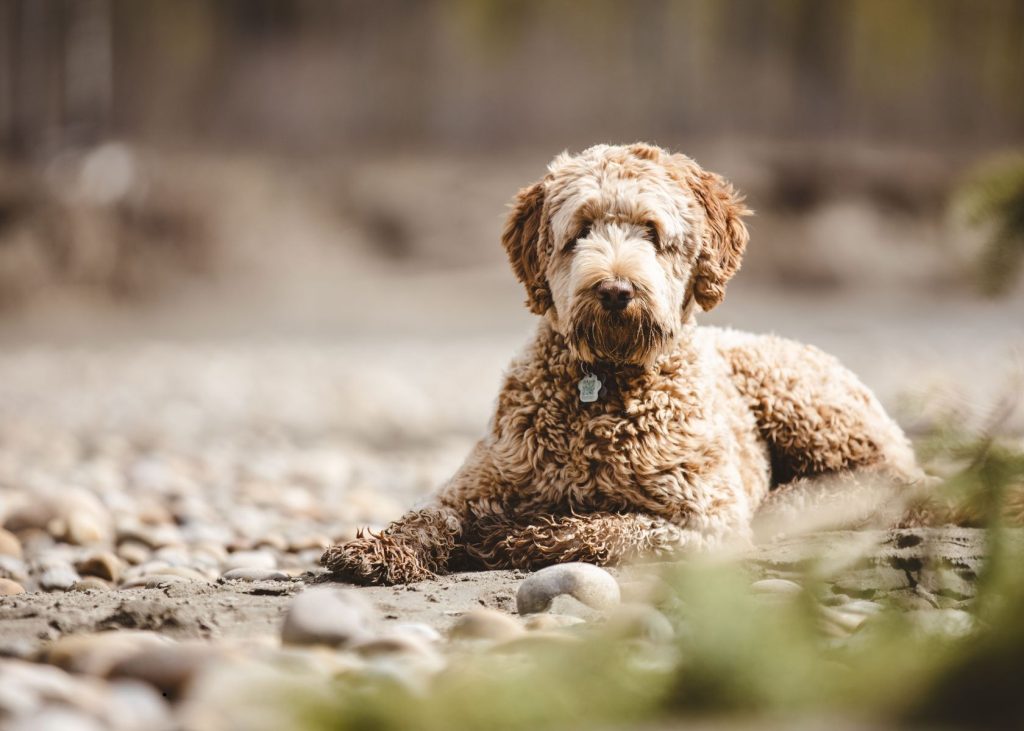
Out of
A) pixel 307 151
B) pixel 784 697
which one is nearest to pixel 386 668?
pixel 784 697

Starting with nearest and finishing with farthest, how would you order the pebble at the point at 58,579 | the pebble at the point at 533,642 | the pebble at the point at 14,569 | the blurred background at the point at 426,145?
the pebble at the point at 533,642
the pebble at the point at 58,579
the pebble at the point at 14,569
the blurred background at the point at 426,145

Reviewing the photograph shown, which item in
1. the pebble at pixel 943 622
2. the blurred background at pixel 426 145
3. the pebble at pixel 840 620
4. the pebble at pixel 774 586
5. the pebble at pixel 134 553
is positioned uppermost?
the blurred background at pixel 426 145

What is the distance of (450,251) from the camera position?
93.3 ft

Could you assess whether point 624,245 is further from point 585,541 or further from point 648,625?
point 648,625

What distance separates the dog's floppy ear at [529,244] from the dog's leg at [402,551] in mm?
1053

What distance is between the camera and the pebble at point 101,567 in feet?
17.3

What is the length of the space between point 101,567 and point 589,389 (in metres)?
2.56

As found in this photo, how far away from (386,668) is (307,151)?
2838 cm

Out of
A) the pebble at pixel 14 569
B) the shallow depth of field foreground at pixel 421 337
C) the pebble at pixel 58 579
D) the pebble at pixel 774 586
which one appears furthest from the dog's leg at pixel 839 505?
the pebble at pixel 14 569

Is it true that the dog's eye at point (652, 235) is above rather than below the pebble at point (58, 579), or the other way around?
above

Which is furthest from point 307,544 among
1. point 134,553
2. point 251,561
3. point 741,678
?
point 741,678

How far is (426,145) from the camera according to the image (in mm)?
30031

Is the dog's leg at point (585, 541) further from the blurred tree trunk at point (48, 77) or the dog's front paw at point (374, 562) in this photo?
the blurred tree trunk at point (48, 77)

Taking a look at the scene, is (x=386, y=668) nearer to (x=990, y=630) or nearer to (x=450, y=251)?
(x=990, y=630)
